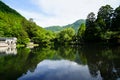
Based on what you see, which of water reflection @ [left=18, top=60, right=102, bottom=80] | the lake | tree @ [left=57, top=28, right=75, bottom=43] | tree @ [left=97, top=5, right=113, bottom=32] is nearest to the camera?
water reflection @ [left=18, top=60, right=102, bottom=80]

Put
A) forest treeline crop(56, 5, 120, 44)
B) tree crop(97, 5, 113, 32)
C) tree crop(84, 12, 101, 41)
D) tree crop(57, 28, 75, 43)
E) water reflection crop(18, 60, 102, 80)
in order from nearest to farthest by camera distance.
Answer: water reflection crop(18, 60, 102, 80), forest treeline crop(56, 5, 120, 44), tree crop(84, 12, 101, 41), tree crop(97, 5, 113, 32), tree crop(57, 28, 75, 43)

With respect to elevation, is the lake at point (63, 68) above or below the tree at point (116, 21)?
below

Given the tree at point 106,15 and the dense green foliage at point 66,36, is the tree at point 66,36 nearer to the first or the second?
the dense green foliage at point 66,36

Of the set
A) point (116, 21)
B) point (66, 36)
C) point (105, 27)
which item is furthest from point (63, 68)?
point (66, 36)

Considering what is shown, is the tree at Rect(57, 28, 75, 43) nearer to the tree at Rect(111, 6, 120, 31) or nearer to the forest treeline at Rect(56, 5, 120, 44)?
the forest treeline at Rect(56, 5, 120, 44)

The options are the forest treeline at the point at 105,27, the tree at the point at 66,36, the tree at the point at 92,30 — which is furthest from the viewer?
the tree at the point at 66,36

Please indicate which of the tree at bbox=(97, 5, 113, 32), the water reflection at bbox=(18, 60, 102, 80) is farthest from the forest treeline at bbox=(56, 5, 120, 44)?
the water reflection at bbox=(18, 60, 102, 80)

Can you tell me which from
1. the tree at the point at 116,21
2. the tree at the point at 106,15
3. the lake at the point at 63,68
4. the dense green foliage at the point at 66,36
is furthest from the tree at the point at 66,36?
the lake at the point at 63,68

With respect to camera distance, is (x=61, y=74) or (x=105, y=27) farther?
(x=105, y=27)

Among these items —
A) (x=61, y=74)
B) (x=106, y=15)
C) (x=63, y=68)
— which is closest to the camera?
(x=61, y=74)

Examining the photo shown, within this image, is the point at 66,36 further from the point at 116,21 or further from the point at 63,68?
the point at 63,68

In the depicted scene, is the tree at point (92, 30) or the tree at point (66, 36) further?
the tree at point (66, 36)

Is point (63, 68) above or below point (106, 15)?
below

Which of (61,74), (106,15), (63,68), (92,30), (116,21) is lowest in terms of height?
(63,68)
